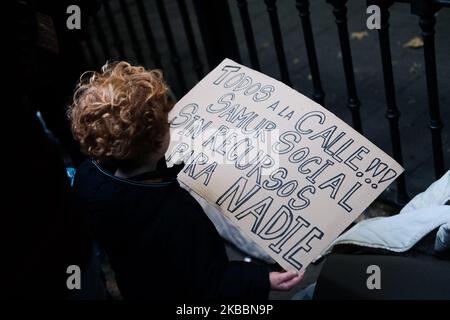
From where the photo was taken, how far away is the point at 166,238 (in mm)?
1516

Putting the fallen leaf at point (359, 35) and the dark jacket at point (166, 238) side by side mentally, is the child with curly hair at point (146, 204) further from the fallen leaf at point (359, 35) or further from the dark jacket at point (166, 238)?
the fallen leaf at point (359, 35)

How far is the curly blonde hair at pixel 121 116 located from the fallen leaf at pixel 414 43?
2709 mm

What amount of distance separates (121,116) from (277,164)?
19.7 inches

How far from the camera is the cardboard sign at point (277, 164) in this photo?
1588 millimetres

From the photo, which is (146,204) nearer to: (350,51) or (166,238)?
(166,238)

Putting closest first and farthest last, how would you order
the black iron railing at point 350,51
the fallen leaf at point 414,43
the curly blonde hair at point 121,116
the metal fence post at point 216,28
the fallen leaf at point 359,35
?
the curly blonde hair at point 121,116 → the black iron railing at point 350,51 → the metal fence post at point 216,28 → the fallen leaf at point 414,43 → the fallen leaf at point 359,35

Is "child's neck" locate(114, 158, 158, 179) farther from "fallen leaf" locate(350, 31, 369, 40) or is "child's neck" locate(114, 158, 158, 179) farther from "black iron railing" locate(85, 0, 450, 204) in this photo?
"fallen leaf" locate(350, 31, 369, 40)

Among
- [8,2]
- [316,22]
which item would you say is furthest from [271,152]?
[316,22]

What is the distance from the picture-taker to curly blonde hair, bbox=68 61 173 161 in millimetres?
1502

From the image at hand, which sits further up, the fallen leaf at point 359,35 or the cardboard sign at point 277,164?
the cardboard sign at point 277,164

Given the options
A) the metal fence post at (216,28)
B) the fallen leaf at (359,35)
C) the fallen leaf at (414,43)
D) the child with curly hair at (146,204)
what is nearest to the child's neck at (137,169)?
the child with curly hair at (146,204)

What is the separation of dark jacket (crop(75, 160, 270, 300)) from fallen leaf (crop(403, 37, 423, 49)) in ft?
8.95
